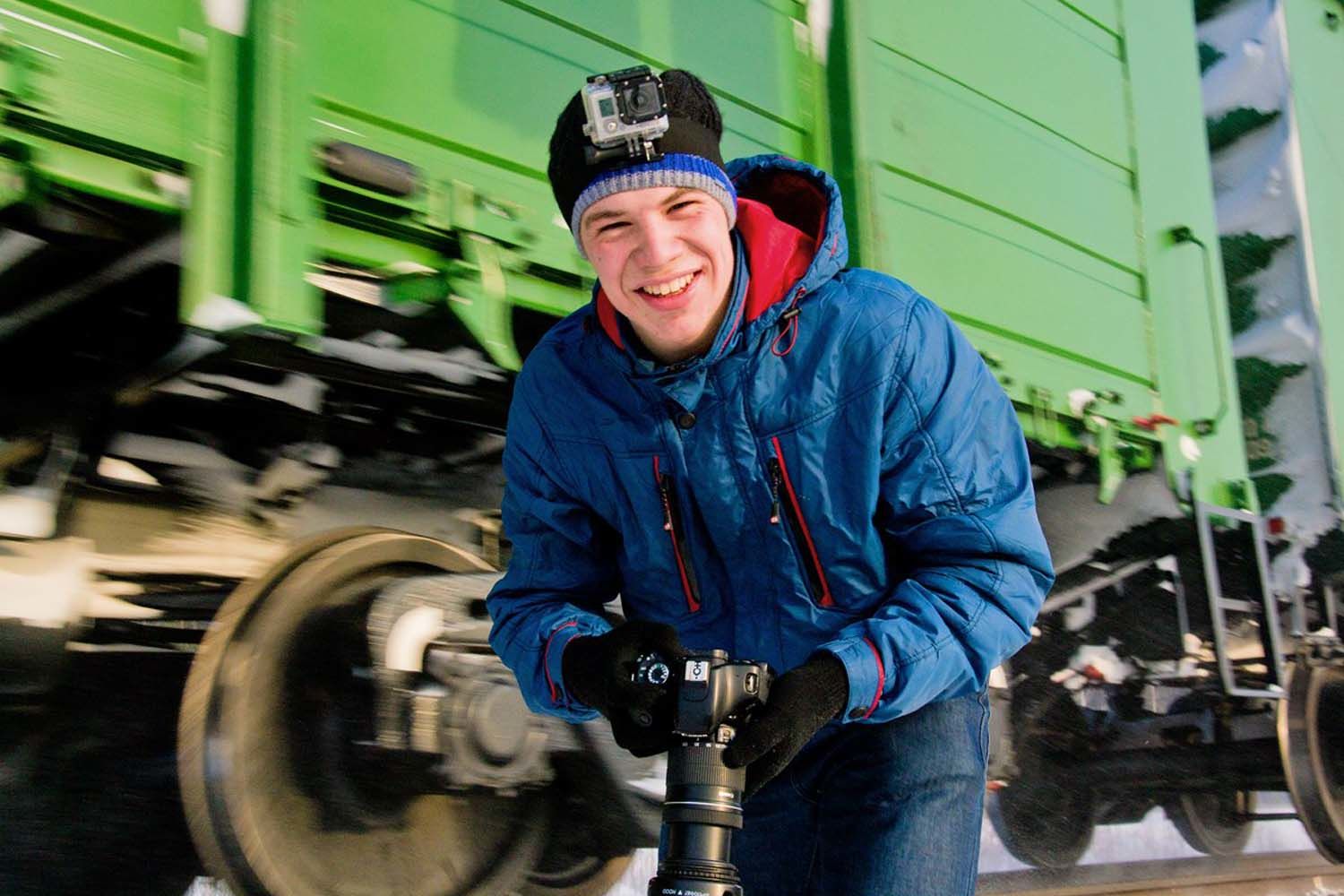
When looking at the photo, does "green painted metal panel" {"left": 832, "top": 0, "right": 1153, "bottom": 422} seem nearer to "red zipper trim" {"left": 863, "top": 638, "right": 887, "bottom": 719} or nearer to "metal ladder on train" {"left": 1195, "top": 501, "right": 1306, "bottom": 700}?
"metal ladder on train" {"left": 1195, "top": 501, "right": 1306, "bottom": 700}

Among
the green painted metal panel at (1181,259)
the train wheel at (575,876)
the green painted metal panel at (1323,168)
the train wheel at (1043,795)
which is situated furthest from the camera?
the green painted metal panel at (1323,168)

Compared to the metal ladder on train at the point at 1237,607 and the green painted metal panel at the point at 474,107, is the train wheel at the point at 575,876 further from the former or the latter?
the metal ladder on train at the point at 1237,607

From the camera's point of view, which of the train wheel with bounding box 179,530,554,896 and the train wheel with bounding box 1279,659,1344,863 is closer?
the train wheel with bounding box 179,530,554,896

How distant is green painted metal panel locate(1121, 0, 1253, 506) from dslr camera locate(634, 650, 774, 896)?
374 centimetres

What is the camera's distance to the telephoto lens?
1320 mm

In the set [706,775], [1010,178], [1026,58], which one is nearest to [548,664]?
[706,775]

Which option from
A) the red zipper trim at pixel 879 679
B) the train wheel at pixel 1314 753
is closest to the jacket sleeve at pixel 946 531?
the red zipper trim at pixel 879 679

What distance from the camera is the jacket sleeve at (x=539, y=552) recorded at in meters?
1.66

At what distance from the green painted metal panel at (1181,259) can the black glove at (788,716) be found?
365cm

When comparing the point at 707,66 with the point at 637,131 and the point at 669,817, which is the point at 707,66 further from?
the point at 669,817

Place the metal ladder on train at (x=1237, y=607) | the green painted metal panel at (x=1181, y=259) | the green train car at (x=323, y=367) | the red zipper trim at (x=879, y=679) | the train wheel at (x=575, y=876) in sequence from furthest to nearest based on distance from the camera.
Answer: the green painted metal panel at (x=1181, y=259), the metal ladder on train at (x=1237, y=607), the train wheel at (x=575, y=876), the green train car at (x=323, y=367), the red zipper trim at (x=879, y=679)

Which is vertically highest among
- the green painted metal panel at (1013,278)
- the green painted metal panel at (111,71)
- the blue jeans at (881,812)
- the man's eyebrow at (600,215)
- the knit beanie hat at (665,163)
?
the green painted metal panel at (1013,278)

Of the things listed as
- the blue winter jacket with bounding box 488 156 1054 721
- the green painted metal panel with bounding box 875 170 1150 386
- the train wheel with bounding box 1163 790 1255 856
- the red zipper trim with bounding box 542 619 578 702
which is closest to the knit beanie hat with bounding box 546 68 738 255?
the blue winter jacket with bounding box 488 156 1054 721

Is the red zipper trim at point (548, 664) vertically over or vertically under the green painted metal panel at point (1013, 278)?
under
